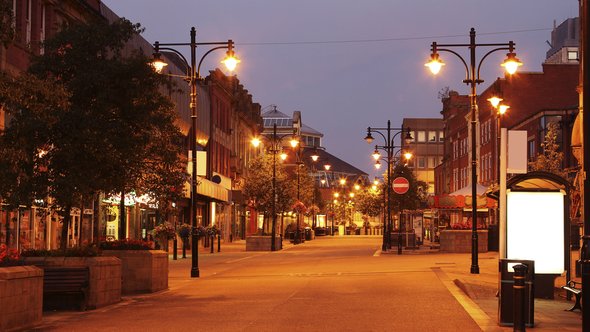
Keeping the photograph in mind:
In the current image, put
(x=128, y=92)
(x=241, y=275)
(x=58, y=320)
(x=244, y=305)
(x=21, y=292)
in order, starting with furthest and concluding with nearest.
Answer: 1. (x=241, y=275)
2. (x=128, y=92)
3. (x=244, y=305)
4. (x=58, y=320)
5. (x=21, y=292)

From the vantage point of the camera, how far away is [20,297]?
45.1ft

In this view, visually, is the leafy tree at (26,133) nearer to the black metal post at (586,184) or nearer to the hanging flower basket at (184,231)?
the black metal post at (586,184)

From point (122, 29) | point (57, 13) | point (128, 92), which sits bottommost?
point (128, 92)

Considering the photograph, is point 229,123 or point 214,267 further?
point 229,123

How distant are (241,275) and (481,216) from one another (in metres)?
33.5

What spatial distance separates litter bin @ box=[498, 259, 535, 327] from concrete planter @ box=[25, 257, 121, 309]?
7555 millimetres

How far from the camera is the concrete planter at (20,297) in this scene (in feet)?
43.2

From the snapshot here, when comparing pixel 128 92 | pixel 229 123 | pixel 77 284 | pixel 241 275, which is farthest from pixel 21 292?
pixel 229 123

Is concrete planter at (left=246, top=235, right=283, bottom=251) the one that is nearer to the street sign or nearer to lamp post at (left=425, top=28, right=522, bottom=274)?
the street sign

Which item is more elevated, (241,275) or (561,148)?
(561,148)

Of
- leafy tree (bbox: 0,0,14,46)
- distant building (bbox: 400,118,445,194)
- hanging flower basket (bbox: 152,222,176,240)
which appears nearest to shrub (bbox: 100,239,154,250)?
leafy tree (bbox: 0,0,14,46)

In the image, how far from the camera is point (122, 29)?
19781mm

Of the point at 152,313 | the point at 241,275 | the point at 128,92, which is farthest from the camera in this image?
the point at 241,275

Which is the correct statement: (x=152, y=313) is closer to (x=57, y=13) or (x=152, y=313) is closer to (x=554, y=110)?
(x=57, y=13)
